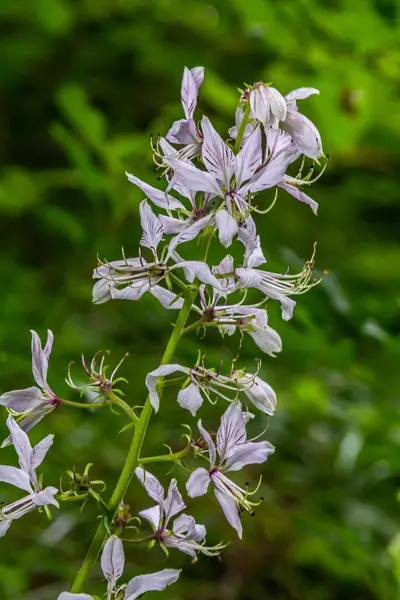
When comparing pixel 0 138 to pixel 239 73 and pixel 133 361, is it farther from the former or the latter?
pixel 133 361

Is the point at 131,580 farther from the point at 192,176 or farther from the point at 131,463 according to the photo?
the point at 192,176

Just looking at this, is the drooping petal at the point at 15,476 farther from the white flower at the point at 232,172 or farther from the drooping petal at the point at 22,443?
the white flower at the point at 232,172

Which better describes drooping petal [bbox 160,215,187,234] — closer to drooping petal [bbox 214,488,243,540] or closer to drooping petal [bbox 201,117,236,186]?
drooping petal [bbox 201,117,236,186]

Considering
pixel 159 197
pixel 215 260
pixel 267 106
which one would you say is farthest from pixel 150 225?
pixel 215 260

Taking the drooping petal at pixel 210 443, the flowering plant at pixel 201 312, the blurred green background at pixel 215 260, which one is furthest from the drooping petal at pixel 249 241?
the blurred green background at pixel 215 260

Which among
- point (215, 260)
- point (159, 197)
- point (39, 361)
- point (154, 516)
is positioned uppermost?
point (159, 197)

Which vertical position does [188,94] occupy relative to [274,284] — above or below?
above
